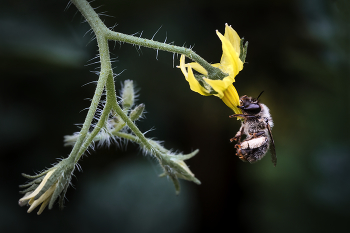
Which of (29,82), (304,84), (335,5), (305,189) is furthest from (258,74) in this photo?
(29,82)

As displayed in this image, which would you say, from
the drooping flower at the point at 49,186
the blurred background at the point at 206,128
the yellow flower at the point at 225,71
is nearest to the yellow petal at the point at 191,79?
the yellow flower at the point at 225,71

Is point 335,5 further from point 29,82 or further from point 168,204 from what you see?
point 29,82

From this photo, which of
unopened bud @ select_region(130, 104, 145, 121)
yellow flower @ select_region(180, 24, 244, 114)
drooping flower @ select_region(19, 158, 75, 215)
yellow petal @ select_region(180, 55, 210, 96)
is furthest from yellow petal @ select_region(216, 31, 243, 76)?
drooping flower @ select_region(19, 158, 75, 215)

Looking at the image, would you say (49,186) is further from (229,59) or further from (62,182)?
(229,59)

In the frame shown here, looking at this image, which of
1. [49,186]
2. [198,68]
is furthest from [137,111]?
[49,186]

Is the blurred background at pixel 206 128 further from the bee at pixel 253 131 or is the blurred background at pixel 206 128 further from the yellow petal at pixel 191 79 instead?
the yellow petal at pixel 191 79

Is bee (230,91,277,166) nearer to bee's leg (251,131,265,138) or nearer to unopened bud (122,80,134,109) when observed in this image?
bee's leg (251,131,265,138)
